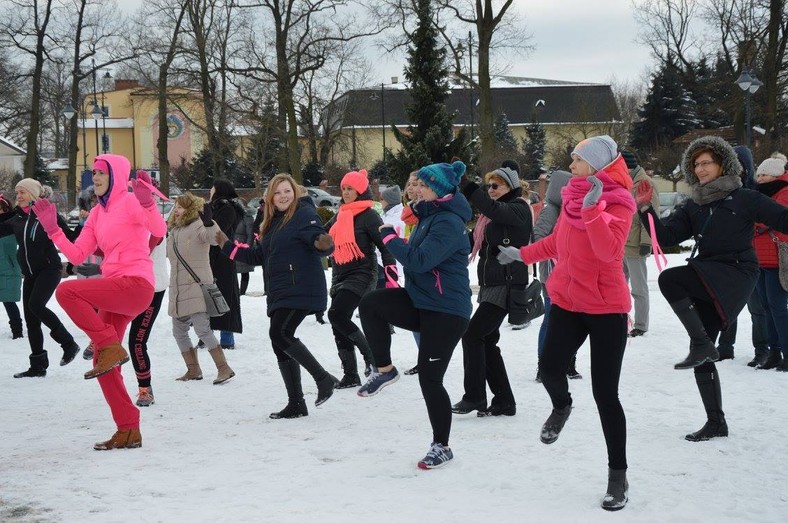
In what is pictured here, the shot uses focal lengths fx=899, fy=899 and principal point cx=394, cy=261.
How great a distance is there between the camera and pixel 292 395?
692 centimetres

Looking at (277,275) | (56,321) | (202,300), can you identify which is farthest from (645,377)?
(56,321)

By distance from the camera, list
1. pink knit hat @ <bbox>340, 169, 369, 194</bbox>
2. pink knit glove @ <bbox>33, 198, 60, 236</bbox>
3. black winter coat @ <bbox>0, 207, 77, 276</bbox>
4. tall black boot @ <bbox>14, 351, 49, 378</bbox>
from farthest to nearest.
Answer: black winter coat @ <bbox>0, 207, 77, 276</bbox> → tall black boot @ <bbox>14, 351, 49, 378</bbox> → pink knit hat @ <bbox>340, 169, 369, 194</bbox> → pink knit glove @ <bbox>33, 198, 60, 236</bbox>

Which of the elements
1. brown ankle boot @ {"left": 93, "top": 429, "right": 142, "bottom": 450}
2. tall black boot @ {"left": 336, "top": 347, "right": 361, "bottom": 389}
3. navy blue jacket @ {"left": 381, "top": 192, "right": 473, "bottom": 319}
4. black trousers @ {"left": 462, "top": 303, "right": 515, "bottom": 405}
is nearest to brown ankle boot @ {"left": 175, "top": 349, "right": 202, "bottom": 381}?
tall black boot @ {"left": 336, "top": 347, "right": 361, "bottom": 389}

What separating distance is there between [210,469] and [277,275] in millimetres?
1779

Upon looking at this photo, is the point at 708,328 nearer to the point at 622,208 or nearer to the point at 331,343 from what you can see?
the point at 622,208

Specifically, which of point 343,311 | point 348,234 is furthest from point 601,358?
point 348,234

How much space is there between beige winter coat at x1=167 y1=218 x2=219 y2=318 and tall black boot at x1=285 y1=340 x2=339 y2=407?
6.88ft

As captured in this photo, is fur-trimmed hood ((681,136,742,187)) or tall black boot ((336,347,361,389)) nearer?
fur-trimmed hood ((681,136,742,187))

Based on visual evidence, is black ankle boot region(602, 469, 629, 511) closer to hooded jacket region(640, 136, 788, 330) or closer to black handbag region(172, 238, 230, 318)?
hooded jacket region(640, 136, 788, 330)

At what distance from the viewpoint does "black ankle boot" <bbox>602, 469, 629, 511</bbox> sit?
180 inches

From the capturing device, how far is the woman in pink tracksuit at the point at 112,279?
593 centimetres

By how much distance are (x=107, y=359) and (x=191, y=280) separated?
110 inches

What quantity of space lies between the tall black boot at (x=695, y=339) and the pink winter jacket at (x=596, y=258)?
3.56 ft

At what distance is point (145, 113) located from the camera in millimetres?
80750
